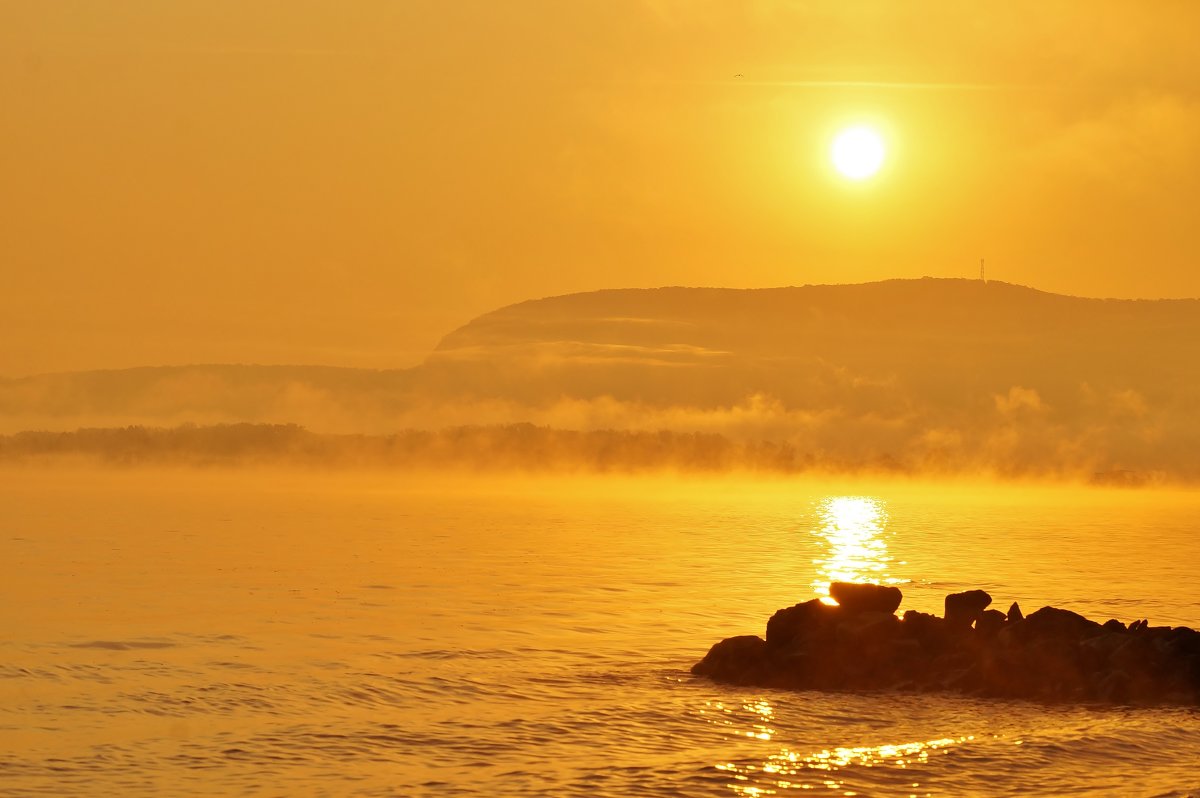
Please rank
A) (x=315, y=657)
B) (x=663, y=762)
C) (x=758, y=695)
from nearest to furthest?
1. (x=663, y=762)
2. (x=758, y=695)
3. (x=315, y=657)

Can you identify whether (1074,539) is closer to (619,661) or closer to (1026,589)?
(1026,589)

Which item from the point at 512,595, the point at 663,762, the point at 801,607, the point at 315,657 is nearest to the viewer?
the point at 663,762

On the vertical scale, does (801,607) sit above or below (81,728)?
above

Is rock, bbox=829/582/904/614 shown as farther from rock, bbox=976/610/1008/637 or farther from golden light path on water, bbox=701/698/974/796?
golden light path on water, bbox=701/698/974/796

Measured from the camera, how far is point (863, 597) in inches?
2121

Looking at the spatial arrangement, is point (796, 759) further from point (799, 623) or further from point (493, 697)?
point (799, 623)

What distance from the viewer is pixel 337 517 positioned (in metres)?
197

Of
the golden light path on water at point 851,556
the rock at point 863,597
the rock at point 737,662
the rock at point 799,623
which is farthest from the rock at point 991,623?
the golden light path on water at point 851,556

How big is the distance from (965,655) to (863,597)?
15.6ft

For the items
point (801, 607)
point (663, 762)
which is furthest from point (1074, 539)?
point (663, 762)

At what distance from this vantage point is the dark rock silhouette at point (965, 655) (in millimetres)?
48188

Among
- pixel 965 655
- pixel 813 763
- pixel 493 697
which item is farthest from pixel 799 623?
pixel 813 763

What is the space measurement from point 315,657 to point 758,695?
1832cm

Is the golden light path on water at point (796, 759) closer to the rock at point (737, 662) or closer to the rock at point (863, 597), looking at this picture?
the rock at point (737, 662)
